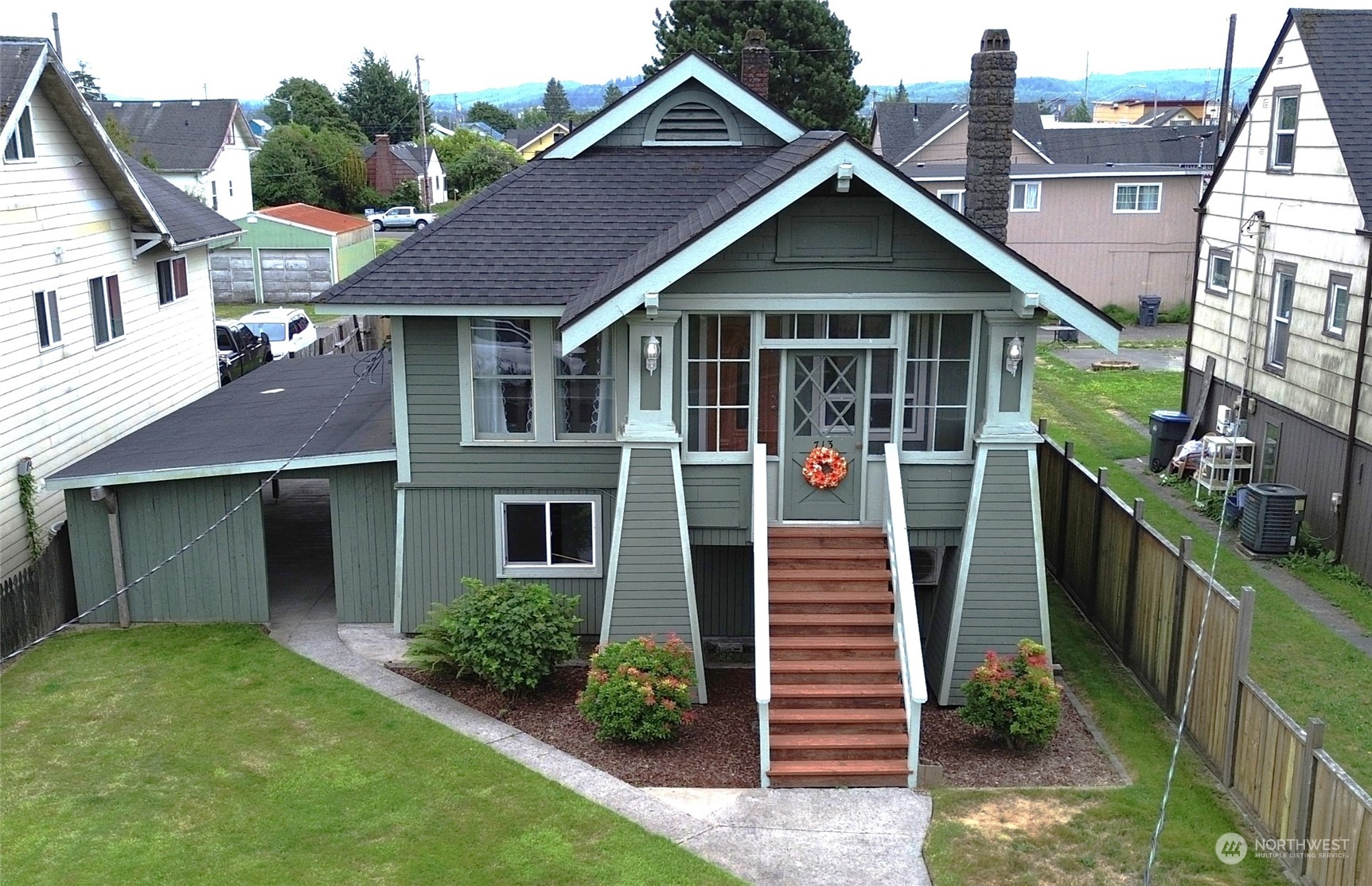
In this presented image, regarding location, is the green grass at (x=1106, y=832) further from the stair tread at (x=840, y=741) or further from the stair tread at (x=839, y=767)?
→ the stair tread at (x=840, y=741)

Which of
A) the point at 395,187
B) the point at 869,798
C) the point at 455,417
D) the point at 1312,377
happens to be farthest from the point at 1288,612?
the point at 395,187

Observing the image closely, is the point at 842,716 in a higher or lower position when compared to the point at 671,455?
lower

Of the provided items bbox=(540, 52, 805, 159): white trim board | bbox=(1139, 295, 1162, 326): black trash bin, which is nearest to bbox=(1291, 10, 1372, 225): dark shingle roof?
bbox=(540, 52, 805, 159): white trim board

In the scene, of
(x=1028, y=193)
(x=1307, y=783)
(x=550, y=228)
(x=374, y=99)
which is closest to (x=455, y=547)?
(x=550, y=228)

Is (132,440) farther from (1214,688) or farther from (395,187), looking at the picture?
(395,187)

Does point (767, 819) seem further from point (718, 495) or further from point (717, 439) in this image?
point (717, 439)

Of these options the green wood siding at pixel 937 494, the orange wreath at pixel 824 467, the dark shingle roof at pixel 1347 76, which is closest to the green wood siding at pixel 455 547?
the orange wreath at pixel 824 467

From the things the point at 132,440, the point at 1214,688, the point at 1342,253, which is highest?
the point at 1342,253
